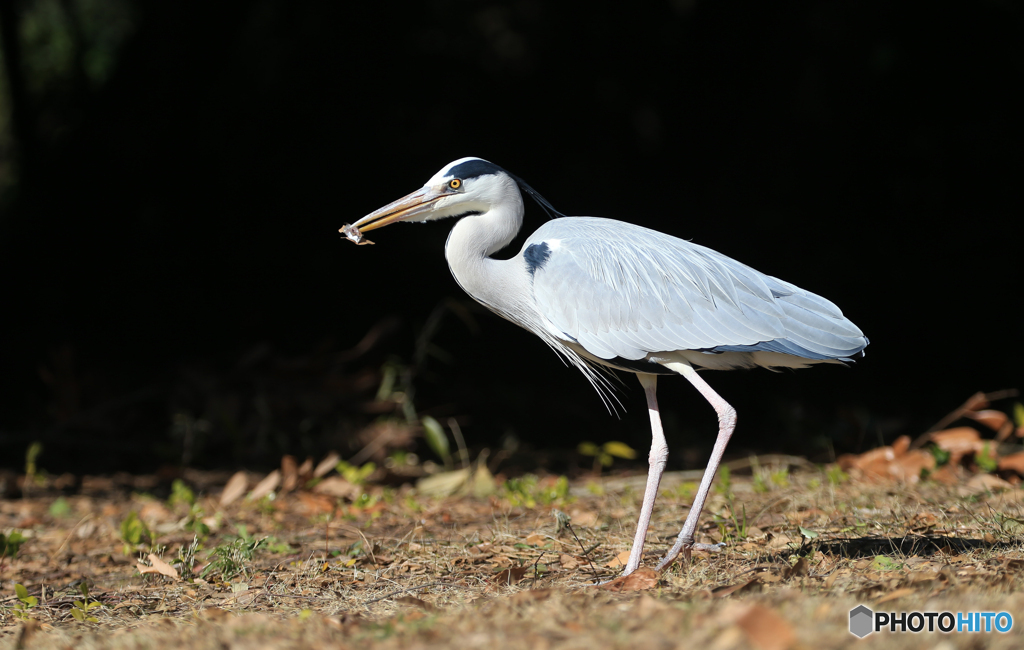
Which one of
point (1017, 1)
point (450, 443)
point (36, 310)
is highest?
point (1017, 1)

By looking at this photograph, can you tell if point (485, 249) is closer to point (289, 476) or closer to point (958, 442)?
point (289, 476)

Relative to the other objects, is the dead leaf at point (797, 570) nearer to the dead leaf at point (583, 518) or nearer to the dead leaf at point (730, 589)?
the dead leaf at point (730, 589)

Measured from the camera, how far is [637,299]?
375 centimetres

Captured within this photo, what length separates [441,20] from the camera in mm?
9367

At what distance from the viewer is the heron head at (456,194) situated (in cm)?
405

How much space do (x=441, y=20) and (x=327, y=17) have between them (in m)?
1.26

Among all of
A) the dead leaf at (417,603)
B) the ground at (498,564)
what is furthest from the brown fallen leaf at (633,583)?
the dead leaf at (417,603)

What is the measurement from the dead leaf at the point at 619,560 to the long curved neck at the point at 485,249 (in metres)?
1.25

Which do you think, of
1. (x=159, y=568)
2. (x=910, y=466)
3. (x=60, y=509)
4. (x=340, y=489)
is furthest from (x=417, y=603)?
(x=60, y=509)

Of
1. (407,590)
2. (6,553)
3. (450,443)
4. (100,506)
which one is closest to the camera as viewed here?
(407,590)

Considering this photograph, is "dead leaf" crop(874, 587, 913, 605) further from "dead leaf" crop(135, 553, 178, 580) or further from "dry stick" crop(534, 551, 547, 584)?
"dead leaf" crop(135, 553, 178, 580)

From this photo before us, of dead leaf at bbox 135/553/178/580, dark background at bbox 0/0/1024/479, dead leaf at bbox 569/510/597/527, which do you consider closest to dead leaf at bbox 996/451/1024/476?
dead leaf at bbox 569/510/597/527

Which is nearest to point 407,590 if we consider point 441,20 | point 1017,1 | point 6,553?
point 6,553

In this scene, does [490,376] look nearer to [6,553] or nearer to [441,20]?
[441,20]
